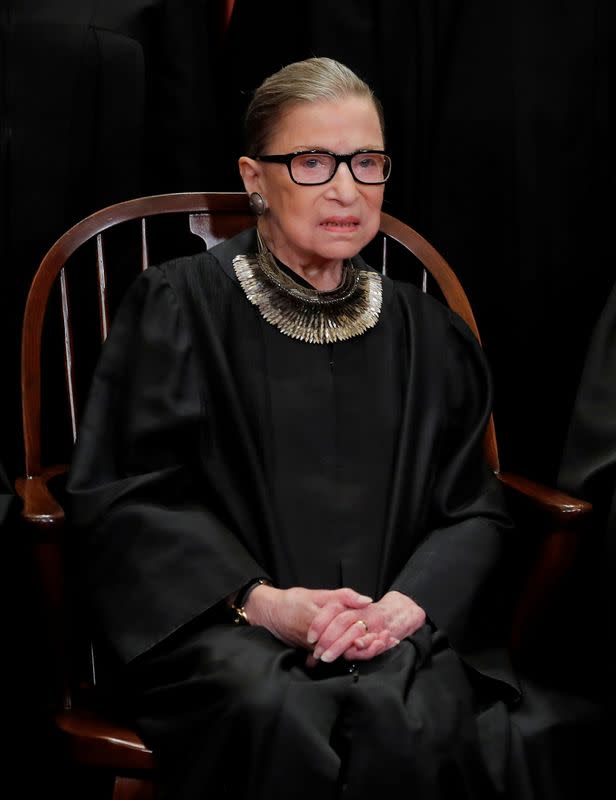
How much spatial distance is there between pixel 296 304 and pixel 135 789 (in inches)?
29.1

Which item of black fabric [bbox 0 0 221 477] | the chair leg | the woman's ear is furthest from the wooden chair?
the woman's ear

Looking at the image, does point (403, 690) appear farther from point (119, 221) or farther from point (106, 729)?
point (119, 221)

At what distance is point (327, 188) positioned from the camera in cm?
167

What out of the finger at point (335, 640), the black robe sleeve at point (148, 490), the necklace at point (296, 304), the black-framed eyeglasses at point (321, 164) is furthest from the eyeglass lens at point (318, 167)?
the finger at point (335, 640)

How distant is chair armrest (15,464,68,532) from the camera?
1.47 m

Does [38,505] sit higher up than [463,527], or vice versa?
[38,505]

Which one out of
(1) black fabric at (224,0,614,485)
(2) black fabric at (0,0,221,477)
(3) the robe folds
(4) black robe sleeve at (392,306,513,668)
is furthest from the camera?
(1) black fabric at (224,0,614,485)

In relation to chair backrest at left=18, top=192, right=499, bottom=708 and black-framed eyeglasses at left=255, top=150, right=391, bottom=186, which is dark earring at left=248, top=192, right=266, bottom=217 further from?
chair backrest at left=18, top=192, right=499, bottom=708

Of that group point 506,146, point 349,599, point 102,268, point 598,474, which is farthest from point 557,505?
point 506,146

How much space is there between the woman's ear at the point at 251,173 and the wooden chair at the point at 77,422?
0.21 m

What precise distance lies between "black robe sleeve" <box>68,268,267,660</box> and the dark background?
55cm

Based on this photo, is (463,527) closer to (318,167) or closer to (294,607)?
(294,607)

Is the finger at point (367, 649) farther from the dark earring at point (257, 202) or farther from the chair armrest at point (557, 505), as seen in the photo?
the dark earring at point (257, 202)

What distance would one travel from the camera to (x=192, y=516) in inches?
63.2
